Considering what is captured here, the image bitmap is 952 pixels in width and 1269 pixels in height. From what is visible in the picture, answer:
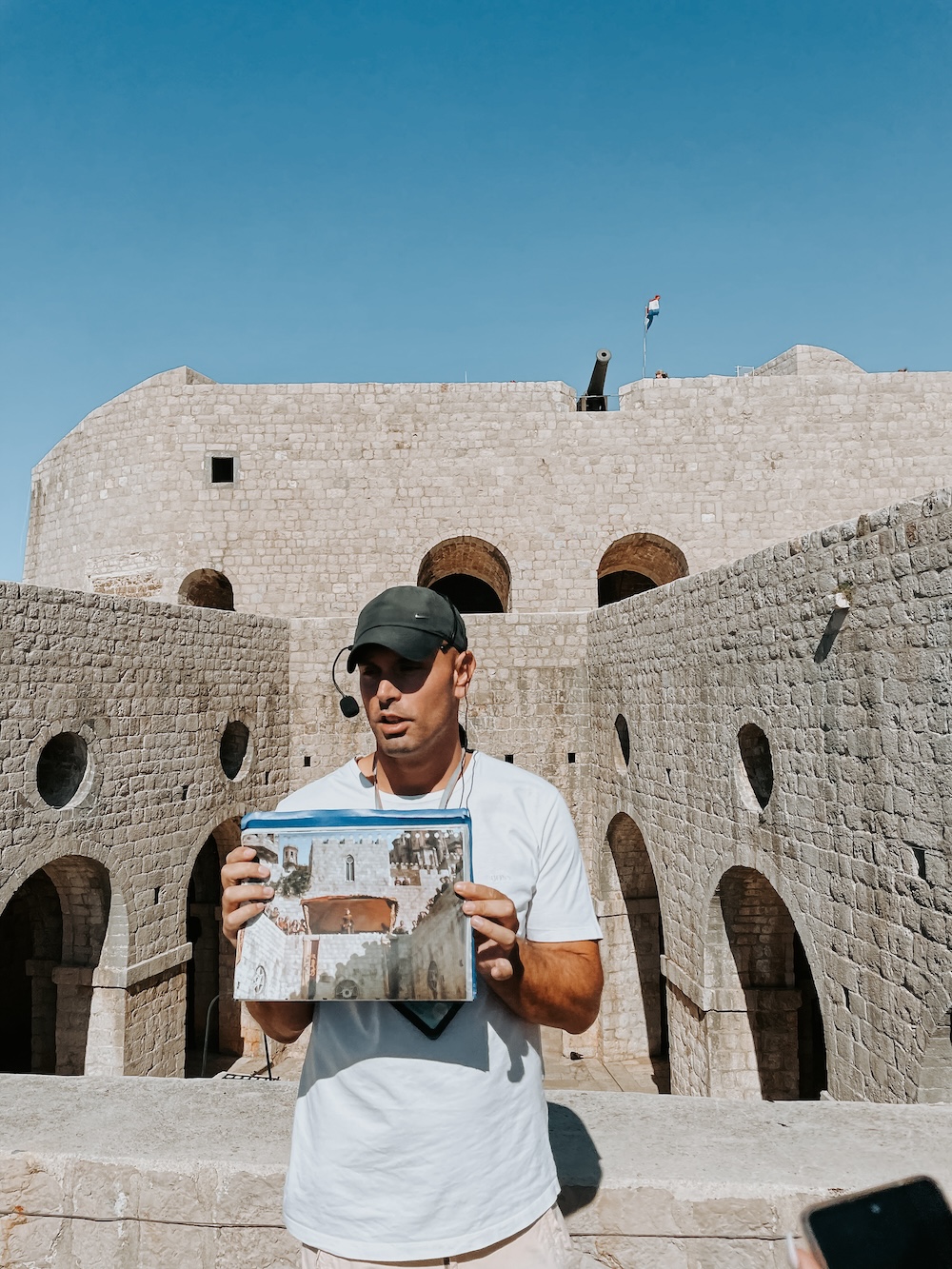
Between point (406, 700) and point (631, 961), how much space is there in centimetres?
1088

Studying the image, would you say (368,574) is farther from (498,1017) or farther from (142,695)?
(498,1017)

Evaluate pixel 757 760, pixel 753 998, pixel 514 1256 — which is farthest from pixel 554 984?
pixel 753 998

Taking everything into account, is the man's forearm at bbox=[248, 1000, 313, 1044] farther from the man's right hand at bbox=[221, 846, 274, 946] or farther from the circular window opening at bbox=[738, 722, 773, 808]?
the circular window opening at bbox=[738, 722, 773, 808]

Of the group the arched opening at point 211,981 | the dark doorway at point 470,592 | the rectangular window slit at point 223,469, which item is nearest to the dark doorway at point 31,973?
the arched opening at point 211,981

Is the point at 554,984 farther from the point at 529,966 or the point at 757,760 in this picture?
the point at 757,760

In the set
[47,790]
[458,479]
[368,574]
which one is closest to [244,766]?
[47,790]

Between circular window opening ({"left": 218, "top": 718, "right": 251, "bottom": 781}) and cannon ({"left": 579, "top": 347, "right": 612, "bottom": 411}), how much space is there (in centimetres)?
958

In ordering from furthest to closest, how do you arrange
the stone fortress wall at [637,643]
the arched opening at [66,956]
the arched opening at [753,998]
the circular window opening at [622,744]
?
the circular window opening at [622,744] → the arched opening at [66,956] → the arched opening at [753,998] → the stone fortress wall at [637,643]

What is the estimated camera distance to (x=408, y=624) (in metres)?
1.80

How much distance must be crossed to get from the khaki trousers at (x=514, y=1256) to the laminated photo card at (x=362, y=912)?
0.45 meters

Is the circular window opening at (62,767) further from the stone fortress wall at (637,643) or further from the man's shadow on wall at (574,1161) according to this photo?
the man's shadow on wall at (574,1161)

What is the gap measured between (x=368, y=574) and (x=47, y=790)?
7758mm

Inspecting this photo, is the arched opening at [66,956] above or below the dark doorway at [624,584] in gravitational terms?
below

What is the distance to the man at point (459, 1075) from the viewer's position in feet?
4.99
